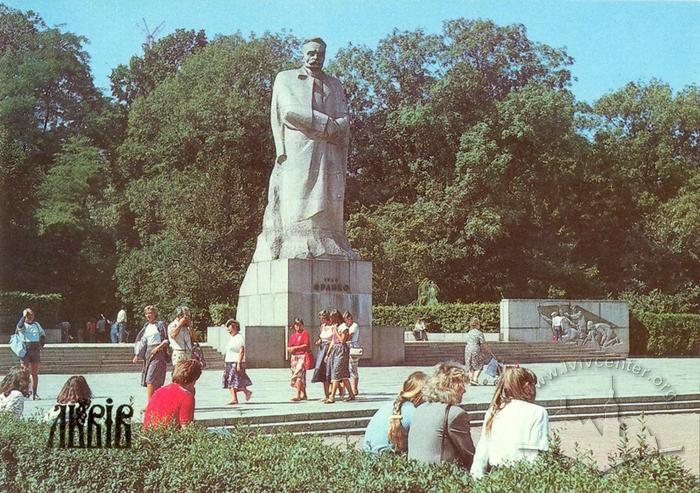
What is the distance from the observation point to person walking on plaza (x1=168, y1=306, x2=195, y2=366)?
13008 millimetres

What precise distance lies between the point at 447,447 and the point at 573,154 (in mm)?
37436

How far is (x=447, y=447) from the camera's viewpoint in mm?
6387

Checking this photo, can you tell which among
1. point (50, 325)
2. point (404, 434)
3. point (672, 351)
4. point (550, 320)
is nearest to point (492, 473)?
point (404, 434)

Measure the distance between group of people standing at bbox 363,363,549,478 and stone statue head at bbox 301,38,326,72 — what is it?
17.6m

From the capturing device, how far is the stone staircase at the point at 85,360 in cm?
2070

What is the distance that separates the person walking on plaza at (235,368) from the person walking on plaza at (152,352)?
3.75 feet

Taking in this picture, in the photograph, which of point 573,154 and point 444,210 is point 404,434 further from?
point 573,154

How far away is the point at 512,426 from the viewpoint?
20.0 feet

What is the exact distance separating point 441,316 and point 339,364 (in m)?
22.1

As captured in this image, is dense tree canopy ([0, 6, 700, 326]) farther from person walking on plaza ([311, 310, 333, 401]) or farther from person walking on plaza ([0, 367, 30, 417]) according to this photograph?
person walking on plaza ([0, 367, 30, 417])

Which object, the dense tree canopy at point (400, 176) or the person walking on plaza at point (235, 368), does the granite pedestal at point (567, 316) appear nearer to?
the dense tree canopy at point (400, 176)

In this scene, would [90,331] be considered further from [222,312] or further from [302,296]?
[302,296]

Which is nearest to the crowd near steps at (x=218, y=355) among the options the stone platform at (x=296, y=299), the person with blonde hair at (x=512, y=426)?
the stone platform at (x=296, y=299)

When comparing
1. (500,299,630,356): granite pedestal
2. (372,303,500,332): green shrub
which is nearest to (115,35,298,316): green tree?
(372,303,500,332): green shrub
